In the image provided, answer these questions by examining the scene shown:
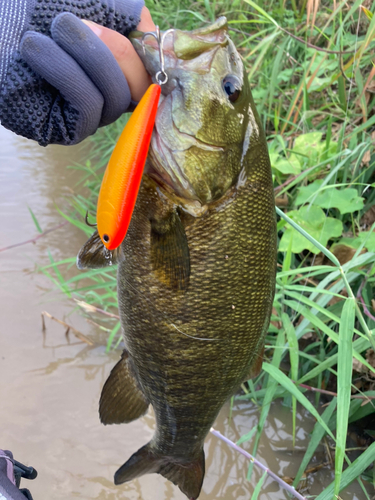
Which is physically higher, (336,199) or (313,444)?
(336,199)

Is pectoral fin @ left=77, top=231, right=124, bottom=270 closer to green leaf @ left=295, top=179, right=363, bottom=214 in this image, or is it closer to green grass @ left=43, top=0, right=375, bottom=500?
green grass @ left=43, top=0, right=375, bottom=500

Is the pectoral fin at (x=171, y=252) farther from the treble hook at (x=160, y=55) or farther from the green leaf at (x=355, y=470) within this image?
the green leaf at (x=355, y=470)

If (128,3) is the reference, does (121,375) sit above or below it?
below

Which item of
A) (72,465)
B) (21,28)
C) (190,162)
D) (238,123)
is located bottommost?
(72,465)

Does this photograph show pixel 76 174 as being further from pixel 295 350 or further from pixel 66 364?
pixel 295 350

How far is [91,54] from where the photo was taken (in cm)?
96

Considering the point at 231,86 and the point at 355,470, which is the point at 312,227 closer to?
the point at 355,470

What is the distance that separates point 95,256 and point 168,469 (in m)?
0.86

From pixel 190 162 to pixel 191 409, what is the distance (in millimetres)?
767

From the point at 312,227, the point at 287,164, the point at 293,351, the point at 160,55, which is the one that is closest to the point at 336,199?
the point at 312,227

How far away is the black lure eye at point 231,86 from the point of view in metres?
1.12

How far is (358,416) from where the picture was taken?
1.90 meters

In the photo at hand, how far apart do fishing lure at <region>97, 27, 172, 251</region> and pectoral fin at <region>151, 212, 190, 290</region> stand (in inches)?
8.6

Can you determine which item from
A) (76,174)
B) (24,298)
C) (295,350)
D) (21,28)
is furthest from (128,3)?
(76,174)
